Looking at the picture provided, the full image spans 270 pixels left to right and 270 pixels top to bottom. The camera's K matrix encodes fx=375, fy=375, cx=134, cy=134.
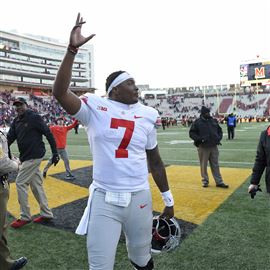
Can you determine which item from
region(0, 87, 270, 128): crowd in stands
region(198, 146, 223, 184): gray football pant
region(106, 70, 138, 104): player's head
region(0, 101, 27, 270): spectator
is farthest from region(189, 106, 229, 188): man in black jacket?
region(0, 87, 270, 128): crowd in stands

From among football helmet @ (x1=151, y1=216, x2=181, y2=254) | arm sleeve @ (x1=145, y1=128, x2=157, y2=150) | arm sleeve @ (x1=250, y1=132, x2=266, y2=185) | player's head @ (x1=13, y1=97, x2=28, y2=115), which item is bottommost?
football helmet @ (x1=151, y1=216, x2=181, y2=254)

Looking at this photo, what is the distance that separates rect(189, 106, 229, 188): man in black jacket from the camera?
8250 millimetres

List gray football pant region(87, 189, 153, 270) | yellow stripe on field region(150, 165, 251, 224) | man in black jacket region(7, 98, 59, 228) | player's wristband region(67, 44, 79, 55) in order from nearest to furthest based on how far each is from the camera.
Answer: player's wristband region(67, 44, 79, 55) < gray football pant region(87, 189, 153, 270) < man in black jacket region(7, 98, 59, 228) < yellow stripe on field region(150, 165, 251, 224)

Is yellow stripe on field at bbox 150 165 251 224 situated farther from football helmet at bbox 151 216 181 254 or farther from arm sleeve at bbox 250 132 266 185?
football helmet at bbox 151 216 181 254

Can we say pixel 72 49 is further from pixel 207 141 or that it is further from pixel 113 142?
pixel 207 141

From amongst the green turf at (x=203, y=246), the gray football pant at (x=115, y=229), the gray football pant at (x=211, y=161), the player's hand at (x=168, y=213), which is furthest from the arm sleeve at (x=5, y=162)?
the gray football pant at (x=211, y=161)

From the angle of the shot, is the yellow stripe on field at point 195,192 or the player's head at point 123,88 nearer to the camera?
the player's head at point 123,88

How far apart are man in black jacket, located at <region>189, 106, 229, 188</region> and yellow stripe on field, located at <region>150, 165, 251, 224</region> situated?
0.26 m

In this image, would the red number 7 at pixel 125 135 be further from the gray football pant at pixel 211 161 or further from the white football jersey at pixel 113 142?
the gray football pant at pixel 211 161

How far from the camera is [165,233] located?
3.20 meters

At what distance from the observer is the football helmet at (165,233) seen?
10.4 ft

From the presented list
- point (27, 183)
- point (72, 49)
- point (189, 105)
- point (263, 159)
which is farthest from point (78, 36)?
point (189, 105)

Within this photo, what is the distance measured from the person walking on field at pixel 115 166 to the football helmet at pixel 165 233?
0.92 feet

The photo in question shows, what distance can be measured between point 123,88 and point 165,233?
1294 mm
